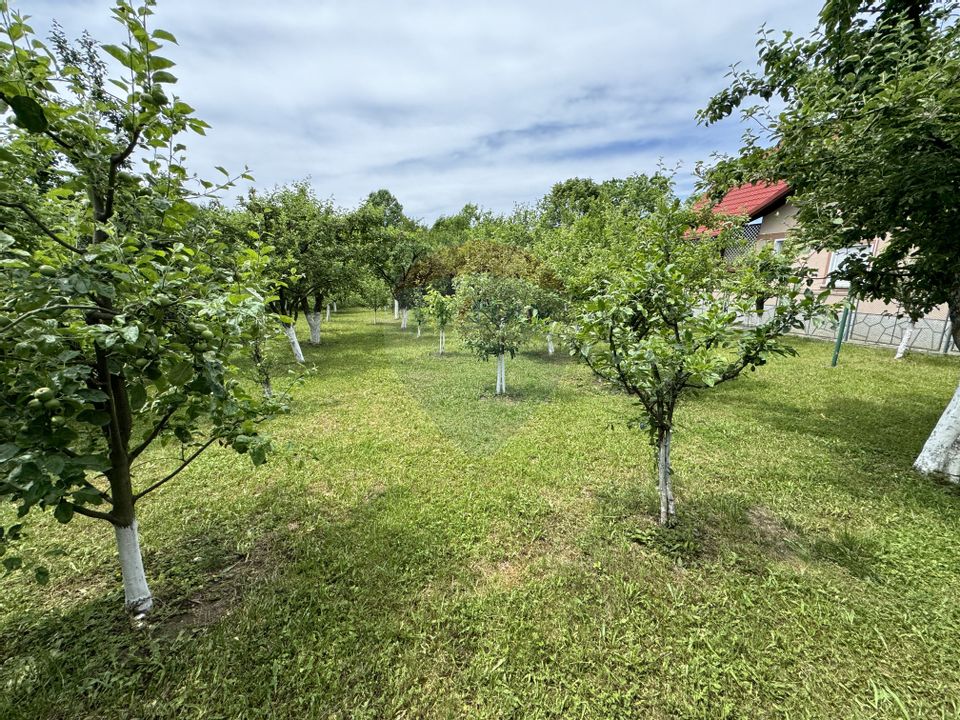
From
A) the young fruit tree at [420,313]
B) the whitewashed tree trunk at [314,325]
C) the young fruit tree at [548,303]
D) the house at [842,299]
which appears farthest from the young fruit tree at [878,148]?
the whitewashed tree trunk at [314,325]

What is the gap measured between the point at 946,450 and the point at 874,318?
1229 cm

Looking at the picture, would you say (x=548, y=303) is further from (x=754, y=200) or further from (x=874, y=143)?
(x=754, y=200)

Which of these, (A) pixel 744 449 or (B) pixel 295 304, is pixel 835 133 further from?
(B) pixel 295 304

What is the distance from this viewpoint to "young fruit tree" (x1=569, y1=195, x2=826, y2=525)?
3090mm

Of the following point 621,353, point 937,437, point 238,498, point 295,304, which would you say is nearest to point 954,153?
point 621,353

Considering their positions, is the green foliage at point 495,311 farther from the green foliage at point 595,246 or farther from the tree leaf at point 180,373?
the tree leaf at point 180,373

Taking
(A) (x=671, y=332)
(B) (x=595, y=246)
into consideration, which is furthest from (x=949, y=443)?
(B) (x=595, y=246)

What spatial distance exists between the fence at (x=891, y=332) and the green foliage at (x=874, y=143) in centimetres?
715

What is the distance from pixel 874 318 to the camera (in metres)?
13.8

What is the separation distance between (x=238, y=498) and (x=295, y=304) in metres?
10.4

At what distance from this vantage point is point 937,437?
→ 16.8 feet

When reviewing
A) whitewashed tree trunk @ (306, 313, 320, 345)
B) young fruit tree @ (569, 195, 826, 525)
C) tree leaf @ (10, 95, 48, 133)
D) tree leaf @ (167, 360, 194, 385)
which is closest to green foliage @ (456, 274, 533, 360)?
young fruit tree @ (569, 195, 826, 525)

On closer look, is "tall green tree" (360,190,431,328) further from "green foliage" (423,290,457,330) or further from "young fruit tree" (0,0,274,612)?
"young fruit tree" (0,0,274,612)

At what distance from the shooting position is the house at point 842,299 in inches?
477
